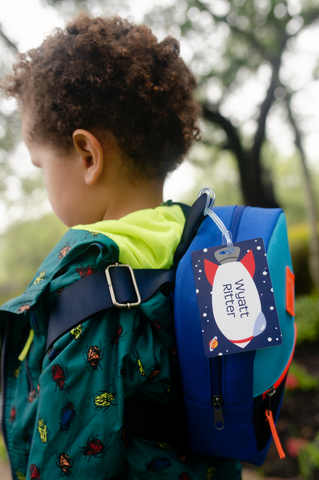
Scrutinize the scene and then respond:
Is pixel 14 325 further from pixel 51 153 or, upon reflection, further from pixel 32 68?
pixel 32 68

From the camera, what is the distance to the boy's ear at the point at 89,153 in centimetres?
97

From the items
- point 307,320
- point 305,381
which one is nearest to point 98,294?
point 305,381

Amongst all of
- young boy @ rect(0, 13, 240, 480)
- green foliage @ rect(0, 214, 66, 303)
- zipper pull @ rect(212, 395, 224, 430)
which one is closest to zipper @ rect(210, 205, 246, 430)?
zipper pull @ rect(212, 395, 224, 430)

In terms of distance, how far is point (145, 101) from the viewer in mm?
990

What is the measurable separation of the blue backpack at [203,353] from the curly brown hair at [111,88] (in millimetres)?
326

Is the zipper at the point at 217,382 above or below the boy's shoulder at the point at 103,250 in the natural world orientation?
below

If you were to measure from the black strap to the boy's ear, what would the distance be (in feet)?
1.21

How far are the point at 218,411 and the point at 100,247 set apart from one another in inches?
20.5

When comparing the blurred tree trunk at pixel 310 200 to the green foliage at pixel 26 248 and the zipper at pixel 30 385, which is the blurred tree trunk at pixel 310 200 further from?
the green foliage at pixel 26 248

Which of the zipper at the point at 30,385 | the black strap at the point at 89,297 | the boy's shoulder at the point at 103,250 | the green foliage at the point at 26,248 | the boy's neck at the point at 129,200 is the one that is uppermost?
the green foliage at the point at 26,248

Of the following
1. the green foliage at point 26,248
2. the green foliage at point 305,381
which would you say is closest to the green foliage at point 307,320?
the green foliage at point 305,381

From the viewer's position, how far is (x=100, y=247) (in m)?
0.75

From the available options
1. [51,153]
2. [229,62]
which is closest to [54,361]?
[51,153]

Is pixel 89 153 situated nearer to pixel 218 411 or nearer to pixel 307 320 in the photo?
pixel 218 411
